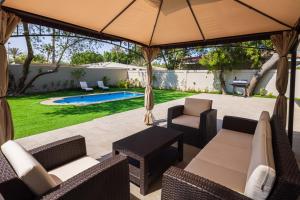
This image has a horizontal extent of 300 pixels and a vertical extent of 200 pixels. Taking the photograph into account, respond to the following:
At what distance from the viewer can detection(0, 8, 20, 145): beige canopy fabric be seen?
2818mm

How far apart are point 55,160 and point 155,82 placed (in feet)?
52.6

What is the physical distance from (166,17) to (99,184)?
359cm

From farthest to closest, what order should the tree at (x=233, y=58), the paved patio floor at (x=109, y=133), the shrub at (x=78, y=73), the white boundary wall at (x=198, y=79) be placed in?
the shrub at (x=78, y=73) → the tree at (x=233, y=58) → the white boundary wall at (x=198, y=79) → the paved patio floor at (x=109, y=133)

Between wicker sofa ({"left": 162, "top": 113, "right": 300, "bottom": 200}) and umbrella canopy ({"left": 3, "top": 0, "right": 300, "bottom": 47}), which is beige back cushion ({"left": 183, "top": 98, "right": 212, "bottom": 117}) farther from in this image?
wicker sofa ({"left": 162, "top": 113, "right": 300, "bottom": 200})

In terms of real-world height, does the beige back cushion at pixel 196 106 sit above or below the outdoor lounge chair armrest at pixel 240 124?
above

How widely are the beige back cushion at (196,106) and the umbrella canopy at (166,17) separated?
1755 millimetres

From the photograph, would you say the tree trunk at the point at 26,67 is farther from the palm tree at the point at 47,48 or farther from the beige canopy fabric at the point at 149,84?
the beige canopy fabric at the point at 149,84

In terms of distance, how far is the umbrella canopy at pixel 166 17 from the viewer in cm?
316

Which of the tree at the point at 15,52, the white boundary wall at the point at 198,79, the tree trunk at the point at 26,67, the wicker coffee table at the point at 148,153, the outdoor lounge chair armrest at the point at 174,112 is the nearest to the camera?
the wicker coffee table at the point at 148,153

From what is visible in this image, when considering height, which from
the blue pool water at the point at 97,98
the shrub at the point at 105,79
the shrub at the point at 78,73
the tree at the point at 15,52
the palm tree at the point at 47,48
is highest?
the tree at the point at 15,52

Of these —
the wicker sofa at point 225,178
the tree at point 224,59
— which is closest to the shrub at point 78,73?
the tree at point 224,59

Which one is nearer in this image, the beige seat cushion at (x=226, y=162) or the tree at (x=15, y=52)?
the beige seat cushion at (x=226, y=162)

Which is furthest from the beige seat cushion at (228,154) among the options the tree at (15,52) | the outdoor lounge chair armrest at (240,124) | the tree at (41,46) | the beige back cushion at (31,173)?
the tree at (15,52)

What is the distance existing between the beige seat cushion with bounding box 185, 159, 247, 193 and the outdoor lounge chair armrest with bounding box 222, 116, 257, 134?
1561 mm
